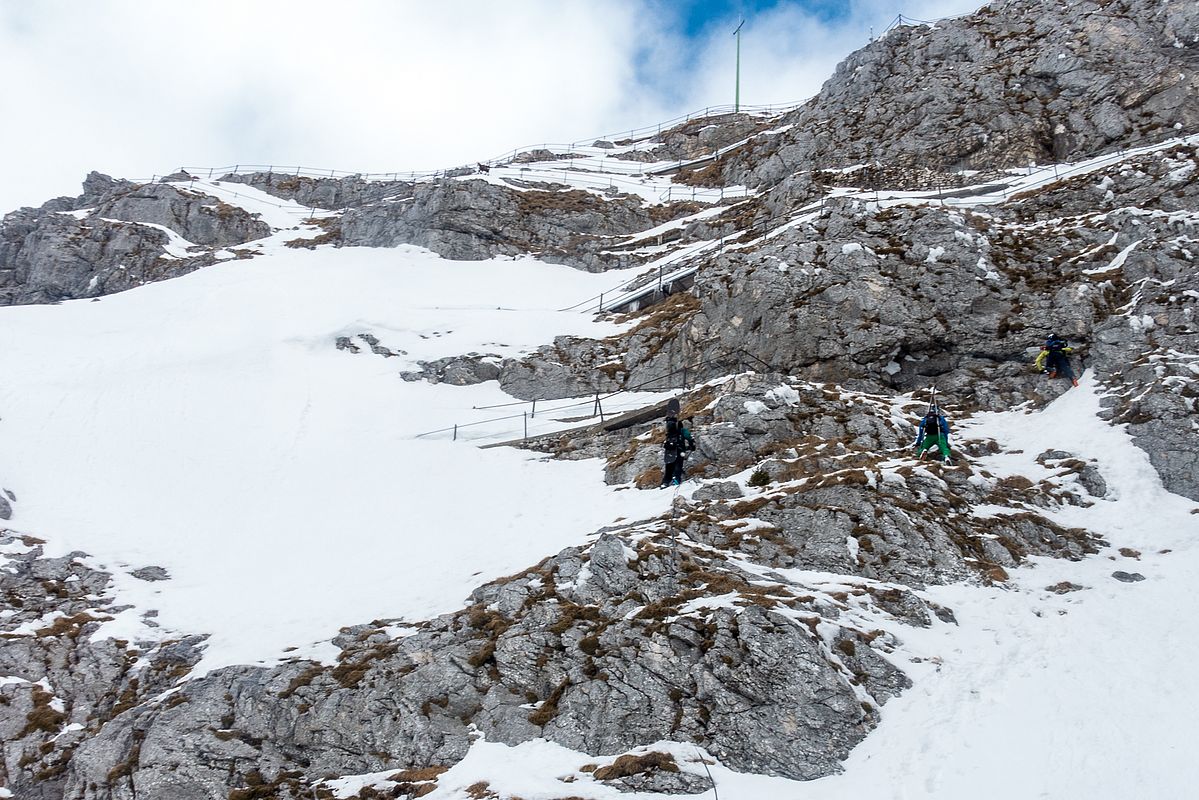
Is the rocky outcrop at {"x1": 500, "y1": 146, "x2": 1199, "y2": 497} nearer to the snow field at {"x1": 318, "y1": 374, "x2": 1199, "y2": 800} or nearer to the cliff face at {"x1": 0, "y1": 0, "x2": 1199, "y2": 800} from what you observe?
the cliff face at {"x1": 0, "y1": 0, "x2": 1199, "y2": 800}

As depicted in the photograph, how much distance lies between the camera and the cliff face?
12844 millimetres

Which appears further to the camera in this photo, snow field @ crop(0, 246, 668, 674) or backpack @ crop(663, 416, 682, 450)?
backpack @ crop(663, 416, 682, 450)

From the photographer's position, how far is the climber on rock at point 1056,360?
22.0 m

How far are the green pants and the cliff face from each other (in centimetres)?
81

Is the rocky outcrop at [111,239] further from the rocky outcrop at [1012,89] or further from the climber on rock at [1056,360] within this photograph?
the climber on rock at [1056,360]

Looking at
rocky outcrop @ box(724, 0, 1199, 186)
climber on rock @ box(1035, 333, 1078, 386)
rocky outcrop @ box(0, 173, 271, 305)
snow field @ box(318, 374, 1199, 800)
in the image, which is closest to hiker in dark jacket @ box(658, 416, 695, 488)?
snow field @ box(318, 374, 1199, 800)

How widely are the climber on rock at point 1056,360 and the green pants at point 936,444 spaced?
18.7 feet

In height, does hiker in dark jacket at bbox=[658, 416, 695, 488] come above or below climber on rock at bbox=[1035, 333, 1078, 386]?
below

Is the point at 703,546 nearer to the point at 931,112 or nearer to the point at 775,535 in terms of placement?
the point at 775,535

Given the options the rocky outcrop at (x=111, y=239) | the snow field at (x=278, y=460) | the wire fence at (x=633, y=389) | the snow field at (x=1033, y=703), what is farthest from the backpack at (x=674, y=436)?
the rocky outcrop at (x=111, y=239)

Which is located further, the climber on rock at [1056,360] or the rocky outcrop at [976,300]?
the climber on rock at [1056,360]

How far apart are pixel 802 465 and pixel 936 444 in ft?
12.9

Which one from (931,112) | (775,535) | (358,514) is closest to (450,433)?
(358,514)

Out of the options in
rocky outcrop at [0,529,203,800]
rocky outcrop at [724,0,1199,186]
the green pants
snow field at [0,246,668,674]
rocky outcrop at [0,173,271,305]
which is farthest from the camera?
rocky outcrop at [0,173,271,305]
